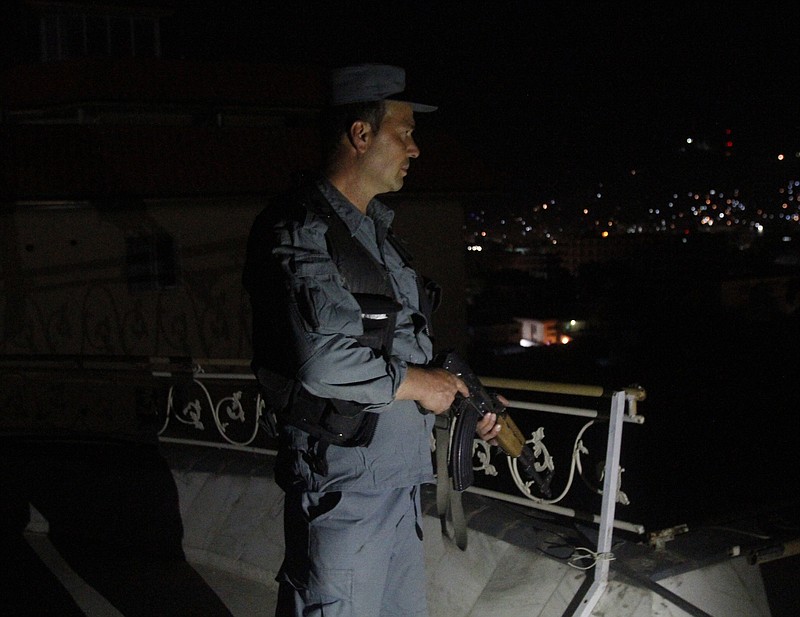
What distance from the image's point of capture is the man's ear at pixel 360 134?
7.96 ft

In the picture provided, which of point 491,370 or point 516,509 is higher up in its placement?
point 516,509

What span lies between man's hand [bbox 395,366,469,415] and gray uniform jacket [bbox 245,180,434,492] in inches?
1.8

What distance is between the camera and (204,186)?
14234 millimetres

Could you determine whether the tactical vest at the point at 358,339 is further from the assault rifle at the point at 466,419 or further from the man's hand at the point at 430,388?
the assault rifle at the point at 466,419

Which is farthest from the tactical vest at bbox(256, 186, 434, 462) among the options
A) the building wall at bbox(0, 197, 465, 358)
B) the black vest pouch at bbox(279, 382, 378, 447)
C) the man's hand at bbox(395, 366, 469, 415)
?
the building wall at bbox(0, 197, 465, 358)

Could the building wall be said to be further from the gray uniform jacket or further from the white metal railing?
the gray uniform jacket

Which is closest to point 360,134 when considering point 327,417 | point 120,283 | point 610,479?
point 327,417

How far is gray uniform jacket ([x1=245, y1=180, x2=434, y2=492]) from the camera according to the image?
2.14 m

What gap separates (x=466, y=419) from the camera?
9.02 feet

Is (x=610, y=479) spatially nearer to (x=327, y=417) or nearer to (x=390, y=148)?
(x=327, y=417)

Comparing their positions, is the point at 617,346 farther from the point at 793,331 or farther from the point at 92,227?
the point at 92,227

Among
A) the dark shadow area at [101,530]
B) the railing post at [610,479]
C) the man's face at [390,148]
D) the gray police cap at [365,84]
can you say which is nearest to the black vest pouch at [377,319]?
the man's face at [390,148]

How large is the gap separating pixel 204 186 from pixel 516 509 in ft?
37.4

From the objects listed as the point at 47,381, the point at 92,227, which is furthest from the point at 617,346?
the point at 47,381
